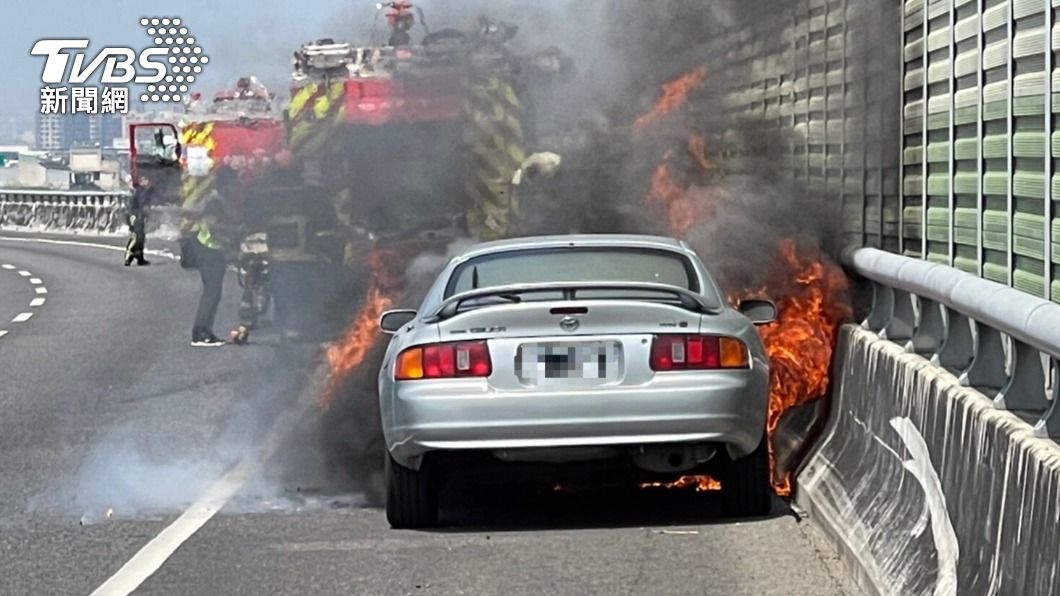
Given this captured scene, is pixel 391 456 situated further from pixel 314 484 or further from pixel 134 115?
pixel 134 115

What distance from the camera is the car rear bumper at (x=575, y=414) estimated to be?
8672 mm

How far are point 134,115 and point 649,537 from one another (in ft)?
98.4

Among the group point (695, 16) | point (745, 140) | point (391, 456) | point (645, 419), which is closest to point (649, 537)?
point (645, 419)

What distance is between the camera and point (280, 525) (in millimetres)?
9375

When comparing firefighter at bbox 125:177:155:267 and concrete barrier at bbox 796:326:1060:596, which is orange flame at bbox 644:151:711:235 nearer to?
concrete barrier at bbox 796:326:1060:596

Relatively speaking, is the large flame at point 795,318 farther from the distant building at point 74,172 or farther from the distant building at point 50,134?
the distant building at point 50,134

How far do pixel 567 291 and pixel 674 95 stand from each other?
26.3 ft

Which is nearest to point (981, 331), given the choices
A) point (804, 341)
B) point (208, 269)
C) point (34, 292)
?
point (804, 341)

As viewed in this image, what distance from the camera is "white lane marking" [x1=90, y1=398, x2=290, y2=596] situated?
26.2 feet

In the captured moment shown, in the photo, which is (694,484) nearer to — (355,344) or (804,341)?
(804,341)

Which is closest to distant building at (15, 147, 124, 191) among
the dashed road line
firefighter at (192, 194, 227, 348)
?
the dashed road line

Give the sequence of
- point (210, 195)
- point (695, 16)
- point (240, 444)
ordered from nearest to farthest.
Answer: point (240, 444) < point (695, 16) < point (210, 195)

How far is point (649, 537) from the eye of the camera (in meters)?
8.88

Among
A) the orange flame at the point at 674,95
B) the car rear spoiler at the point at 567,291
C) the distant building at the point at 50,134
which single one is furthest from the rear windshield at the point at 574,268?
the distant building at the point at 50,134
